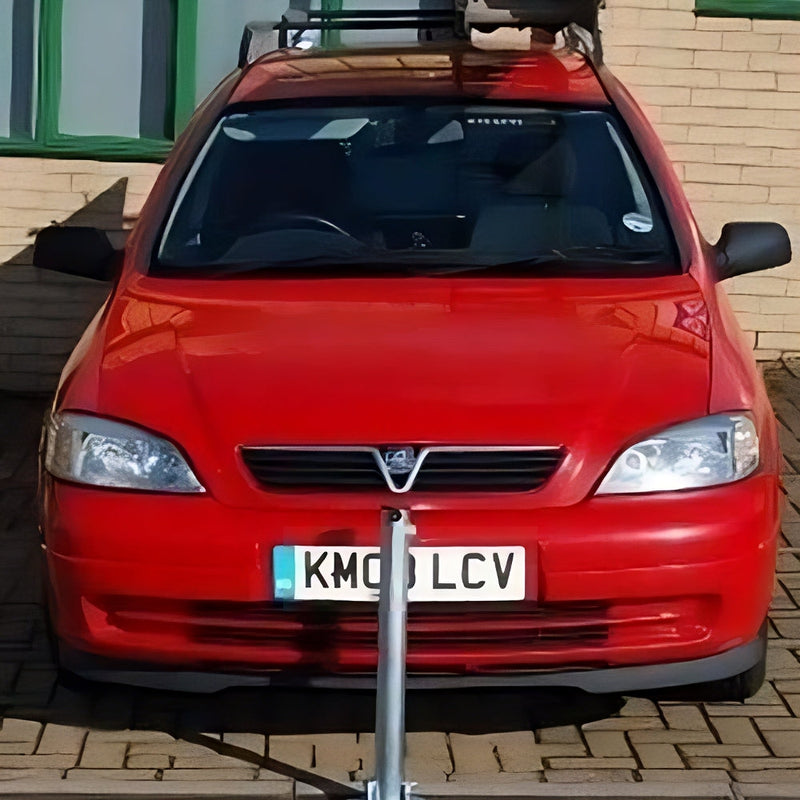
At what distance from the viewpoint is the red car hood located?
404 centimetres

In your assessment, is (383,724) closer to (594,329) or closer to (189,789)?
(189,789)

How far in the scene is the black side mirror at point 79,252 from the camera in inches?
206

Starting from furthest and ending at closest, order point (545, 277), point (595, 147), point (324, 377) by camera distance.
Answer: point (595, 147) < point (545, 277) < point (324, 377)

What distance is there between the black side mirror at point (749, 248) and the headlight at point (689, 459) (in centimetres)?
108

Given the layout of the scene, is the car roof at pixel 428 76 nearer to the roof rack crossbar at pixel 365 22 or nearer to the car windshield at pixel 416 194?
the car windshield at pixel 416 194

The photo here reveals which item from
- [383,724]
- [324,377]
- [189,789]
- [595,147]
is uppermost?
[595,147]

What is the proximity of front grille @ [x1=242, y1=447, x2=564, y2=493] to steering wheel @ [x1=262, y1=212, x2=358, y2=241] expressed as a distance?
4.31 feet

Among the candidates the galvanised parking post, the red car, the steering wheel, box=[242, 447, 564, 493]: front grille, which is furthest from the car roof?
the galvanised parking post

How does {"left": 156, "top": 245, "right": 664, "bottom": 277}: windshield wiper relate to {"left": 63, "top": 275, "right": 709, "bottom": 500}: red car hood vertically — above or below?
above

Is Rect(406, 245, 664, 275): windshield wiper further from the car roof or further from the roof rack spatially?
the roof rack

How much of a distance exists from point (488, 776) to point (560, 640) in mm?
432

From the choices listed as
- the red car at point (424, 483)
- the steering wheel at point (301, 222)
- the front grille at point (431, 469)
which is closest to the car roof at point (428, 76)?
the steering wheel at point (301, 222)

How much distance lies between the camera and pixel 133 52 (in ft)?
29.0

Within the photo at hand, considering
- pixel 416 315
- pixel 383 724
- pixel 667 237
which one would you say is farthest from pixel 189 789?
pixel 667 237
